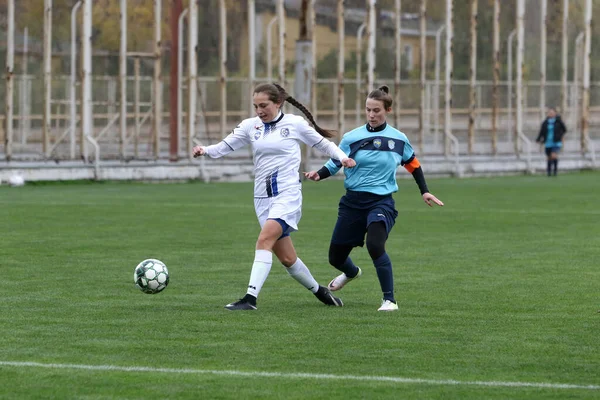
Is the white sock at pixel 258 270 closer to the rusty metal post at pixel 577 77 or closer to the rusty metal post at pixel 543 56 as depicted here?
the rusty metal post at pixel 543 56

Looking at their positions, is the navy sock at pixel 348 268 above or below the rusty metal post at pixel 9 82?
below

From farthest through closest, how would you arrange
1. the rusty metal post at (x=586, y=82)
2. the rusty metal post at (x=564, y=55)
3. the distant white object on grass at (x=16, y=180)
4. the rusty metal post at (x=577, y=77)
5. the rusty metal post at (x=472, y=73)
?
1. the rusty metal post at (x=577, y=77)
2. the rusty metal post at (x=564, y=55)
3. the rusty metal post at (x=586, y=82)
4. the rusty metal post at (x=472, y=73)
5. the distant white object on grass at (x=16, y=180)

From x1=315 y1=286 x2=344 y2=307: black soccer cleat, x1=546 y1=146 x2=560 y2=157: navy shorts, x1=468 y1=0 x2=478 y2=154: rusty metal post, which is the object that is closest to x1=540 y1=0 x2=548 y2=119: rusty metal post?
x1=468 y1=0 x2=478 y2=154: rusty metal post

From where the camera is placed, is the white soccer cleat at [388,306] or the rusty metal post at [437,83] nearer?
the white soccer cleat at [388,306]

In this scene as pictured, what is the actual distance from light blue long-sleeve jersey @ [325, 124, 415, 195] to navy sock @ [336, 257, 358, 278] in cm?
74

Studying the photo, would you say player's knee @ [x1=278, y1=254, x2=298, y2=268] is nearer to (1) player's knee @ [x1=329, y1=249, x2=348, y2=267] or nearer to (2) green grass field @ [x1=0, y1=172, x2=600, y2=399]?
(2) green grass field @ [x1=0, y1=172, x2=600, y2=399]

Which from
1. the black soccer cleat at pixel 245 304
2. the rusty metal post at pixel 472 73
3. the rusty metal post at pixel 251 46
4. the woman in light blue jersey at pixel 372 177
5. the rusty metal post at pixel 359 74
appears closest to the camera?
the black soccer cleat at pixel 245 304

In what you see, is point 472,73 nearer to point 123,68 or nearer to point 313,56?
point 313,56

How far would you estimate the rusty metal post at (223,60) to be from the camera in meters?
37.2

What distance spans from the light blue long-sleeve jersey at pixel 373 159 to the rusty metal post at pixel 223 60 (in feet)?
85.9

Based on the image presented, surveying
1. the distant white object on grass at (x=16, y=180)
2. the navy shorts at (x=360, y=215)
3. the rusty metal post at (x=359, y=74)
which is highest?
the rusty metal post at (x=359, y=74)

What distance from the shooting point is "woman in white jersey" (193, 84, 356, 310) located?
10.8 m

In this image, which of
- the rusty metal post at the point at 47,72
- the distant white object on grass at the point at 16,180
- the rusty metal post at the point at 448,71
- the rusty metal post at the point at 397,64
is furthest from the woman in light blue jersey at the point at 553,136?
the distant white object on grass at the point at 16,180

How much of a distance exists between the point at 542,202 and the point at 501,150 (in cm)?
1865
